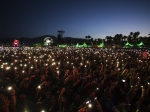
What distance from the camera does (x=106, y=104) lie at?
17.6 ft

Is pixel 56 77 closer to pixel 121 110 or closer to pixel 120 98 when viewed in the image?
pixel 120 98

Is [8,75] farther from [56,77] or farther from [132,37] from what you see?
[132,37]

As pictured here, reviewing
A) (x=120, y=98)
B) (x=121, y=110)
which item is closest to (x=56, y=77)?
(x=120, y=98)

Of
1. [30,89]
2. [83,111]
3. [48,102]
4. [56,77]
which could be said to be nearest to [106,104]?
[83,111]

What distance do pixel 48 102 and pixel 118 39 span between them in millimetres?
80119

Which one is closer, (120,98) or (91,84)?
(120,98)

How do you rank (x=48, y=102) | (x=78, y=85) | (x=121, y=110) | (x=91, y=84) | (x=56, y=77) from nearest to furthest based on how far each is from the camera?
(x=121, y=110) → (x=48, y=102) → (x=91, y=84) → (x=78, y=85) → (x=56, y=77)

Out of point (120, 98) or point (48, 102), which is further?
point (120, 98)

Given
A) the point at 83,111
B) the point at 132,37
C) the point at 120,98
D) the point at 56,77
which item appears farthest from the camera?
the point at 132,37

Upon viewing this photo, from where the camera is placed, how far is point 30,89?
7.81m

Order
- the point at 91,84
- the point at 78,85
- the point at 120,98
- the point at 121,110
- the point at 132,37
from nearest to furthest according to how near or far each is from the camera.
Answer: the point at 121,110, the point at 120,98, the point at 91,84, the point at 78,85, the point at 132,37

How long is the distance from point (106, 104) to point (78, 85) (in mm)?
3061

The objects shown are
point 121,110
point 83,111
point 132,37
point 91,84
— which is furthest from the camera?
point 132,37

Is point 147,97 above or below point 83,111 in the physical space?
below
